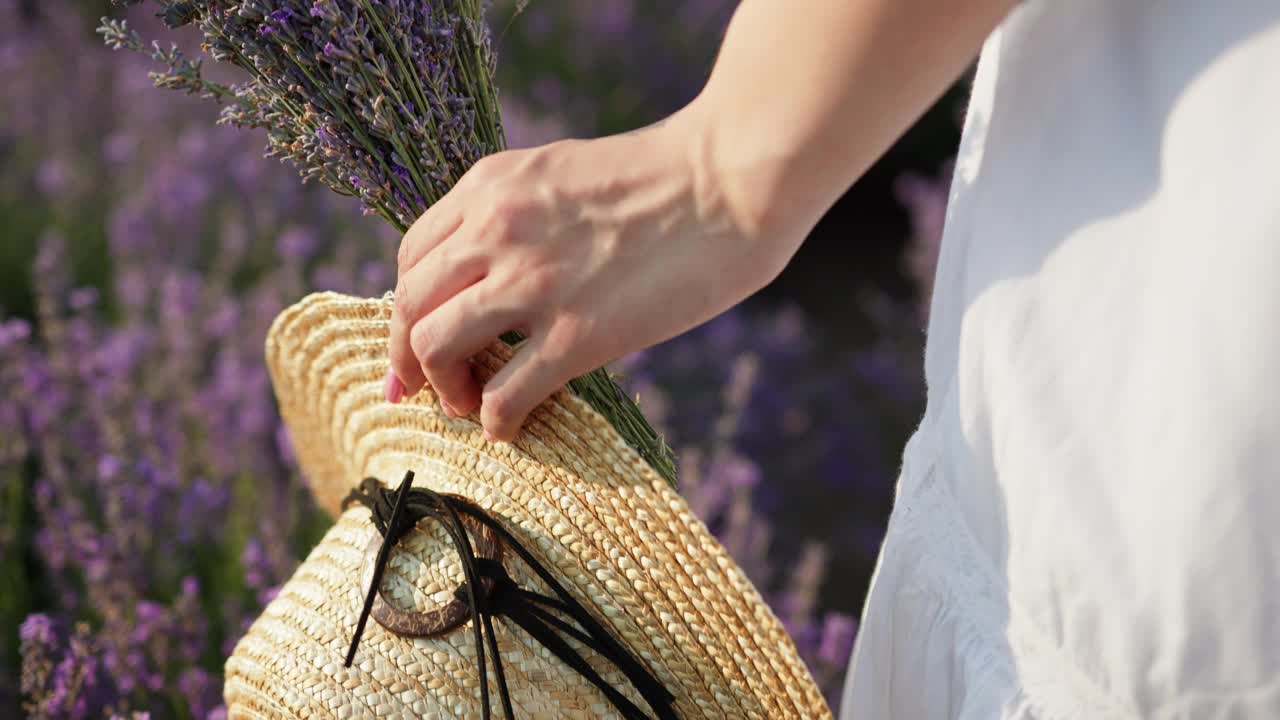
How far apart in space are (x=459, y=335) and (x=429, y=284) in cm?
5

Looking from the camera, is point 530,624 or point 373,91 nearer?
point 530,624

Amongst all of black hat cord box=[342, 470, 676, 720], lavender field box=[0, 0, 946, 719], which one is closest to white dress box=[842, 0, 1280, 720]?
black hat cord box=[342, 470, 676, 720]

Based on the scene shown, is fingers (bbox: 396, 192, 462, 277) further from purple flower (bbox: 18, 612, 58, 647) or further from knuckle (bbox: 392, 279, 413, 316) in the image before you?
purple flower (bbox: 18, 612, 58, 647)

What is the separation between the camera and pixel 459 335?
36.5 inches

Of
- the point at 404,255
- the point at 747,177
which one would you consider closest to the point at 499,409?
the point at 404,255

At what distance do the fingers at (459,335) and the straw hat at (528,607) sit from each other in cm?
3

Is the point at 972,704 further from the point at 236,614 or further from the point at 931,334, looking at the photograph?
the point at 236,614

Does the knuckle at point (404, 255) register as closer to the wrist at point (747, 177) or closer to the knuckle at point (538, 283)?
the knuckle at point (538, 283)

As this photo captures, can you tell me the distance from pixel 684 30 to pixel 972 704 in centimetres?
419

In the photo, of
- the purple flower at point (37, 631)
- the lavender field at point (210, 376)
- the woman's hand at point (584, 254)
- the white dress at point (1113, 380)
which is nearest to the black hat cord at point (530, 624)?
the woman's hand at point (584, 254)

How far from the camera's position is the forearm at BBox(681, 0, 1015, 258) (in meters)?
0.76

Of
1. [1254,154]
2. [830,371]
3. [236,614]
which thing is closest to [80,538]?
[236,614]

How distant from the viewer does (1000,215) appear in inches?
34.8

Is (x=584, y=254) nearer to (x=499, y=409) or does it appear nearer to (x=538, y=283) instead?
(x=538, y=283)
